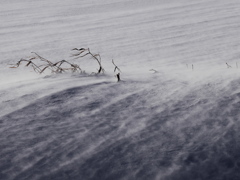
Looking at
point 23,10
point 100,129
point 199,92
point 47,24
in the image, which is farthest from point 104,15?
point 100,129

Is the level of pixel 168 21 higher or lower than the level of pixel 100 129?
higher

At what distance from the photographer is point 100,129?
3.14 feet

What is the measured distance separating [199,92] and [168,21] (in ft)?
6.50

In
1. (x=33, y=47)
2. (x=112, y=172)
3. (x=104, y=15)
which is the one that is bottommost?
(x=112, y=172)

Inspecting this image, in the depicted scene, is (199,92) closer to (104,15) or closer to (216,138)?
(216,138)

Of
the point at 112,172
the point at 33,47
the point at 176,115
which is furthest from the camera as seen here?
the point at 33,47

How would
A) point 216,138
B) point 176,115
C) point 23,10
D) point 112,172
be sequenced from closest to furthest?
point 112,172
point 216,138
point 176,115
point 23,10

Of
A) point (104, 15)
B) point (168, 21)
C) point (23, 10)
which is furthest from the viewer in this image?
point (23, 10)

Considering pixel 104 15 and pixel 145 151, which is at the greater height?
pixel 104 15

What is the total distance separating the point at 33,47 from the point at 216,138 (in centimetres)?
188

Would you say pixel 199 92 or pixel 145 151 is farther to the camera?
pixel 199 92

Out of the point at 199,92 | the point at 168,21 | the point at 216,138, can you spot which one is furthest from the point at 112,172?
the point at 168,21

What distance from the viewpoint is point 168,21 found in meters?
3.07

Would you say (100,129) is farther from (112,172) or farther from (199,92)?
(199,92)
